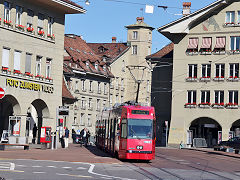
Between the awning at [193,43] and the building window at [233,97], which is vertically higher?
the awning at [193,43]

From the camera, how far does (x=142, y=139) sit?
29.6 meters

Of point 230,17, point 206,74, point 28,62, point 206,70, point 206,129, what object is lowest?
point 206,129

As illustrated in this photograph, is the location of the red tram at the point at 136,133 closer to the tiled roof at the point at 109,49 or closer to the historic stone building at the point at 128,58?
the historic stone building at the point at 128,58

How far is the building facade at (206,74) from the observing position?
62.7 m

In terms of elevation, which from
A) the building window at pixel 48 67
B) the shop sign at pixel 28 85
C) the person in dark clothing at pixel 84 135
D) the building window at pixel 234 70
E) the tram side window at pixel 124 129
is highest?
the building window at pixel 234 70

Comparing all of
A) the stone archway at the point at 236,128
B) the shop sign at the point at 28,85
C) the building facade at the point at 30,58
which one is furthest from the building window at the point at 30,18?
the stone archway at the point at 236,128

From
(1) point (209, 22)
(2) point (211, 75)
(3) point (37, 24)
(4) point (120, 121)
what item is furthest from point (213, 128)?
(4) point (120, 121)

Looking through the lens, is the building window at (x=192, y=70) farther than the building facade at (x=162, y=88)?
No

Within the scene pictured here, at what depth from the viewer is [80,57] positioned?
86438 millimetres

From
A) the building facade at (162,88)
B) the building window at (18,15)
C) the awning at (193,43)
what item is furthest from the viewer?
the building facade at (162,88)

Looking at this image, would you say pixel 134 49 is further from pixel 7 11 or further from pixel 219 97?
pixel 7 11

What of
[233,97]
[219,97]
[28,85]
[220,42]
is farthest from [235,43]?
[28,85]

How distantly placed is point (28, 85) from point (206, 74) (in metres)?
25.0

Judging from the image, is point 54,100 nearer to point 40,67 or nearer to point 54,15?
point 40,67
